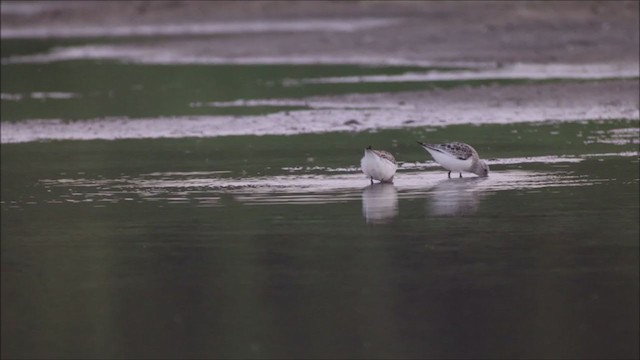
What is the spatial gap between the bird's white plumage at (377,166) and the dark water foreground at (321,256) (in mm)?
184

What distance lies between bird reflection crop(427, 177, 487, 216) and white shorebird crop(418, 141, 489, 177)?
0.11 meters

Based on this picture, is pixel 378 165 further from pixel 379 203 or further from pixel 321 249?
pixel 321 249

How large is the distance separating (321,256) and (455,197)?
3.13 meters

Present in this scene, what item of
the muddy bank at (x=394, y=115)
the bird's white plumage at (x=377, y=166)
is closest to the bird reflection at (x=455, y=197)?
the bird's white plumage at (x=377, y=166)

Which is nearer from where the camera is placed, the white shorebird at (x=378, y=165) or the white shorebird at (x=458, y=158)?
the white shorebird at (x=378, y=165)

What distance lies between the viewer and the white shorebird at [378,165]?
52.4 ft

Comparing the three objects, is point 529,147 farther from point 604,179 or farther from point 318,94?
point 318,94

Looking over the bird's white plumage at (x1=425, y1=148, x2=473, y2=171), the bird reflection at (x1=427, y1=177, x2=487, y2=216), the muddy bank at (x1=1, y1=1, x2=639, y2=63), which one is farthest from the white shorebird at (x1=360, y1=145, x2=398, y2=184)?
the muddy bank at (x1=1, y1=1, x2=639, y2=63)

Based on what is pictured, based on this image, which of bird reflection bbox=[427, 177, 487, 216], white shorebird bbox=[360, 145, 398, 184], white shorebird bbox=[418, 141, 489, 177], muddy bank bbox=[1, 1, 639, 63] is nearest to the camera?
bird reflection bbox=[427, 177, 487, 216]

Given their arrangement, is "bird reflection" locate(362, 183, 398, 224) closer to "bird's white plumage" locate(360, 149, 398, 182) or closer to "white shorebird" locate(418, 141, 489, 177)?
"bird's white plumage" locate(360, 149, 398, 182)

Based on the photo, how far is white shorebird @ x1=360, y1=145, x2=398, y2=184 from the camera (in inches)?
629

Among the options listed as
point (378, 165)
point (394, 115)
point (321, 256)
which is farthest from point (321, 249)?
point (394, 115)

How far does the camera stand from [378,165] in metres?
16.0

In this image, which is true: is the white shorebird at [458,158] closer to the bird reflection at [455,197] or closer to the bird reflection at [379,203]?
the bird reflection at [455,197]
